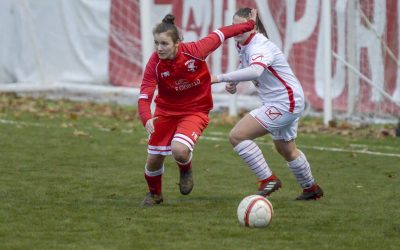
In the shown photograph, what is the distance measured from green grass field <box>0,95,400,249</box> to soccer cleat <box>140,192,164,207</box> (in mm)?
77

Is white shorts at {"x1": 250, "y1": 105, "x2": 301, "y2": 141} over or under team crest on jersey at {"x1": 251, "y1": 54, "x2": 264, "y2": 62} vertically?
under

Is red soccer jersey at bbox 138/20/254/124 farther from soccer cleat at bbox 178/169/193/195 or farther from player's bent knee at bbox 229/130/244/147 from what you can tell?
soccer cleat at bbox 178/169/193/195

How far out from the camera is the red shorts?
27.1 feet

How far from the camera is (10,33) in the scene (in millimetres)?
19375

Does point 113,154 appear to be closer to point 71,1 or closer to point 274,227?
point 274,227

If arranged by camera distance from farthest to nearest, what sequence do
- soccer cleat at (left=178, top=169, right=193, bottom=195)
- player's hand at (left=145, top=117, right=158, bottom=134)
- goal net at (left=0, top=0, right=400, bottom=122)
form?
1. goal net at (left=0, top=0, right=400, bottom=122)
2. soccer cleat at (left=178, top=169, right=193, bottom=195)
3. player's hand at (left=145, top=117, right=158, bottom=134)

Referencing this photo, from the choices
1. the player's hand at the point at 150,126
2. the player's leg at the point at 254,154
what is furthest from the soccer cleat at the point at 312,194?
the player's hand at the point at 150,126

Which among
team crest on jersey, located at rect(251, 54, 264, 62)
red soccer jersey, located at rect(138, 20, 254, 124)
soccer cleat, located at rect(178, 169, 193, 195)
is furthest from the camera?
soccer cleat, located at rect(178, 169, 193, 195)

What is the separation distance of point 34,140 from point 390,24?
513 centimetres

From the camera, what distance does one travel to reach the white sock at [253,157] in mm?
8453

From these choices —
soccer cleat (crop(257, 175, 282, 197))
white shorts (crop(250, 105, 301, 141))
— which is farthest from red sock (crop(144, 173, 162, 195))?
white shorts (crop(250, 105, 301, 141))

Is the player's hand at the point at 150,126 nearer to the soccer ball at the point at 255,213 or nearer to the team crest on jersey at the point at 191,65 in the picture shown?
the team crest on jersey at the point at 191,65

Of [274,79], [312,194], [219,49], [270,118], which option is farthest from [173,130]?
[219,49]

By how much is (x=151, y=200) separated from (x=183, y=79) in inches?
37.6
